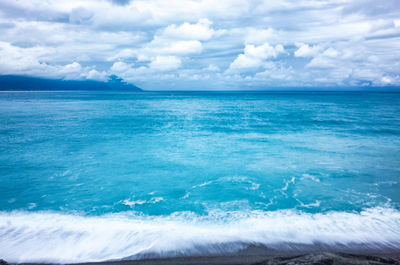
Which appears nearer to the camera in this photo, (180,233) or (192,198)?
(180,233)

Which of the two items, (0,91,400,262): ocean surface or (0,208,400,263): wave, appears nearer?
(0,208,400,263): wave

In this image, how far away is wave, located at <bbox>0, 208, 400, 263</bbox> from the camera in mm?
7445

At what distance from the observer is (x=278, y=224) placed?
930cm

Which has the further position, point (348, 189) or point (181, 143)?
point (181, 143)

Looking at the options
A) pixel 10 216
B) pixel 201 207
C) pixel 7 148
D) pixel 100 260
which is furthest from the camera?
pixel 7 148

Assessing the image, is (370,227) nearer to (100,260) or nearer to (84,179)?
(100,260)

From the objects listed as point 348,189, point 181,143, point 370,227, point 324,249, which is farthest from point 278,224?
point 181,143

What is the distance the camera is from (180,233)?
28.5ft

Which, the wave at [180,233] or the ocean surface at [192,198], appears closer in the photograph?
the wave at [180,233]

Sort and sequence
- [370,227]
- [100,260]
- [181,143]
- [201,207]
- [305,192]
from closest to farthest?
[100,260]
[370,227]
[201,207]
[305,192]
[181,143]

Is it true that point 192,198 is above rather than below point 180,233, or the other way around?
below

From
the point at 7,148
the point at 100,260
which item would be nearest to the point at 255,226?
the point at 100,260

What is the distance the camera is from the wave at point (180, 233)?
745 centimetres

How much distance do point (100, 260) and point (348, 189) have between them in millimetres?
12440
